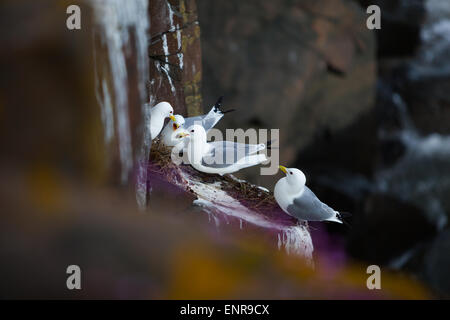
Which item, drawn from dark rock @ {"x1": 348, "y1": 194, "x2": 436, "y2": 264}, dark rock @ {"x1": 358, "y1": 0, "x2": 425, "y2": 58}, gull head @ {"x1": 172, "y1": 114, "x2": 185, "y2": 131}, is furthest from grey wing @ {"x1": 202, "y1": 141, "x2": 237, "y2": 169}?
Result: dark rock @ {"x1": 358, "y1": 0, "x2": 425, "y2": 58}

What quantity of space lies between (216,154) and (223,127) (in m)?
1.41

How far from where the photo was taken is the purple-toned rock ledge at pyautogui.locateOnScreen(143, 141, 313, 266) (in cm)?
135

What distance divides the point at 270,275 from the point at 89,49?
50 centimetres

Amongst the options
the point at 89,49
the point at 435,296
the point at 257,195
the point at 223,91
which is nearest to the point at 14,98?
the point at 89,49

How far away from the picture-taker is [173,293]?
78cm

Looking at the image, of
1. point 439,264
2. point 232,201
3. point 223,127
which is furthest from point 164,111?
point 439,264

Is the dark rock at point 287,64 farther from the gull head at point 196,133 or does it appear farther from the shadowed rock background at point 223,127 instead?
the gull head at point 196,133

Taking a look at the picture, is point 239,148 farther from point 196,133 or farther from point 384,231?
point 384,231

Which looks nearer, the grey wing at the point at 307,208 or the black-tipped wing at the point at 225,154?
the grey wing at the point at 307,208

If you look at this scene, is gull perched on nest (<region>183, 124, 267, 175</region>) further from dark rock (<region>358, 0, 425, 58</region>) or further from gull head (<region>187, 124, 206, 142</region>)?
dark rock (<region>358, 0, 425, 58</region>)

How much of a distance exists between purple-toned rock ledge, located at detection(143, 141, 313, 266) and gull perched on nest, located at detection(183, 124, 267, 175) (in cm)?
7

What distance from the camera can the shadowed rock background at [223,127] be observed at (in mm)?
774

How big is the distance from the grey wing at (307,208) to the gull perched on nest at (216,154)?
0.65 feet

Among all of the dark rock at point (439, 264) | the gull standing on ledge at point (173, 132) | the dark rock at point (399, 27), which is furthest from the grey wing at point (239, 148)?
the dark rock at point (399, 27)
